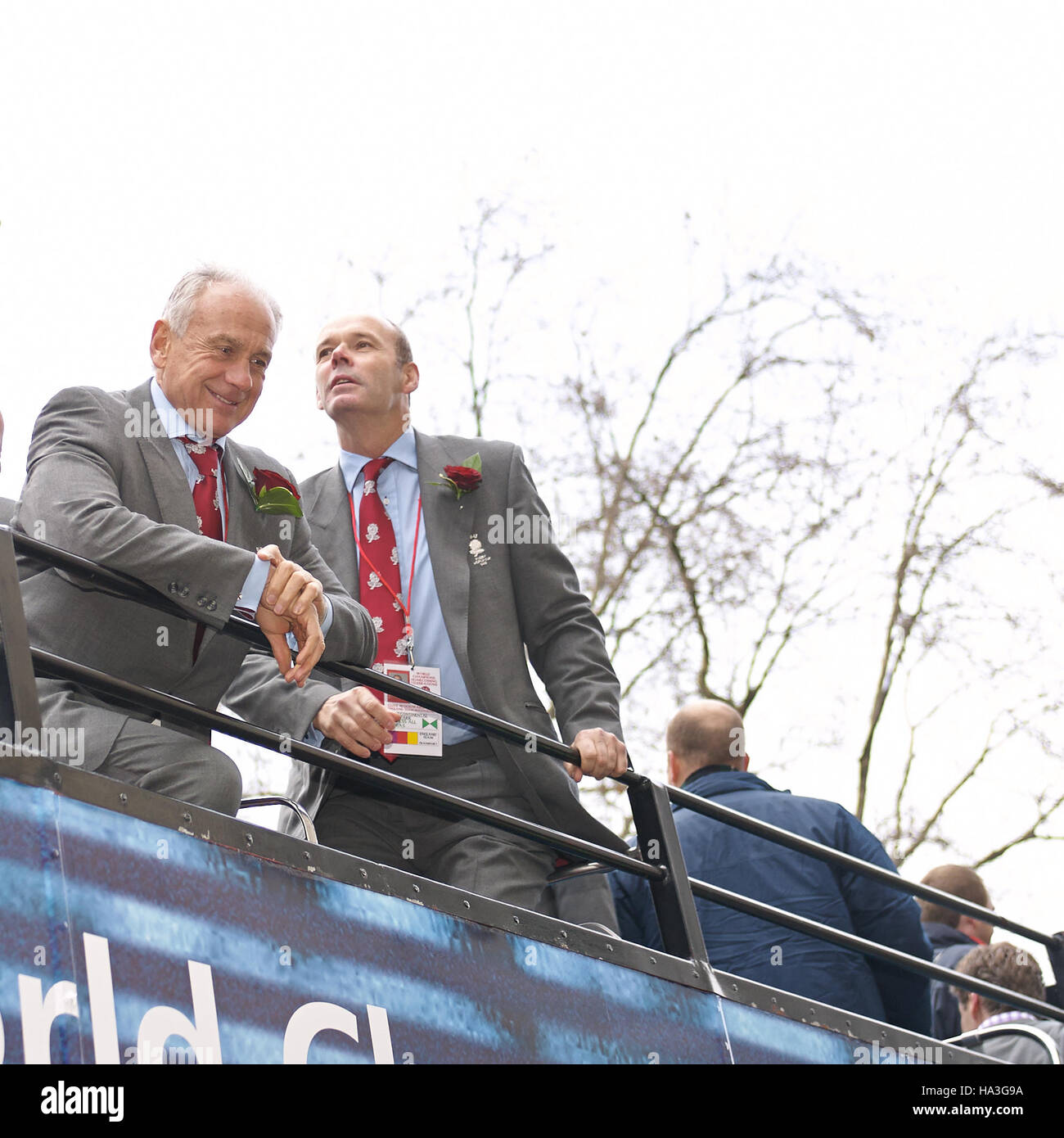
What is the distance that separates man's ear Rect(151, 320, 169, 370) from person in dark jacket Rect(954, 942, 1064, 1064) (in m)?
3.40

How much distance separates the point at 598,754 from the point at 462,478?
3.28 ft

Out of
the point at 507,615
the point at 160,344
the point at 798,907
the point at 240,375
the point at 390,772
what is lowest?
the point at 798,907

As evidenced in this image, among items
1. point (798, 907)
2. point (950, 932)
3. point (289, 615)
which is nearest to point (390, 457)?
point (289, 615)

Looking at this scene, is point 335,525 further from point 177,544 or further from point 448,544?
point 177,544

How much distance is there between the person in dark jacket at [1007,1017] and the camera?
5.04 metres

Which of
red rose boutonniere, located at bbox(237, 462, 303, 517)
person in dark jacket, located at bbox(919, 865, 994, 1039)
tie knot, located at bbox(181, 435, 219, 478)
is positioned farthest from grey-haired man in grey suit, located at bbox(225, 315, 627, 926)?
person in dark jacket, located at bbox(919, 865, 994, 1039)

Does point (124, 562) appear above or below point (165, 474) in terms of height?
below

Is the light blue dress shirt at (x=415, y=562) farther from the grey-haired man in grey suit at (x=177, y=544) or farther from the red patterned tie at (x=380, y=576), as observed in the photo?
the grey-haired man in grey suit at (x=177, y=544)

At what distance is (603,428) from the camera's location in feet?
45.6

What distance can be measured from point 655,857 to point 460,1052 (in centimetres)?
99

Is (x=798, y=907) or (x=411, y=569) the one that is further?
(x=798, y=907)

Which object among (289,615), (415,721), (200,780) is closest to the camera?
(200,780)

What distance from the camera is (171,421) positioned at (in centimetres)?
366

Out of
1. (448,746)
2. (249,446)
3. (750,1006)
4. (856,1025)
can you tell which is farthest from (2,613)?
(856,1025)
